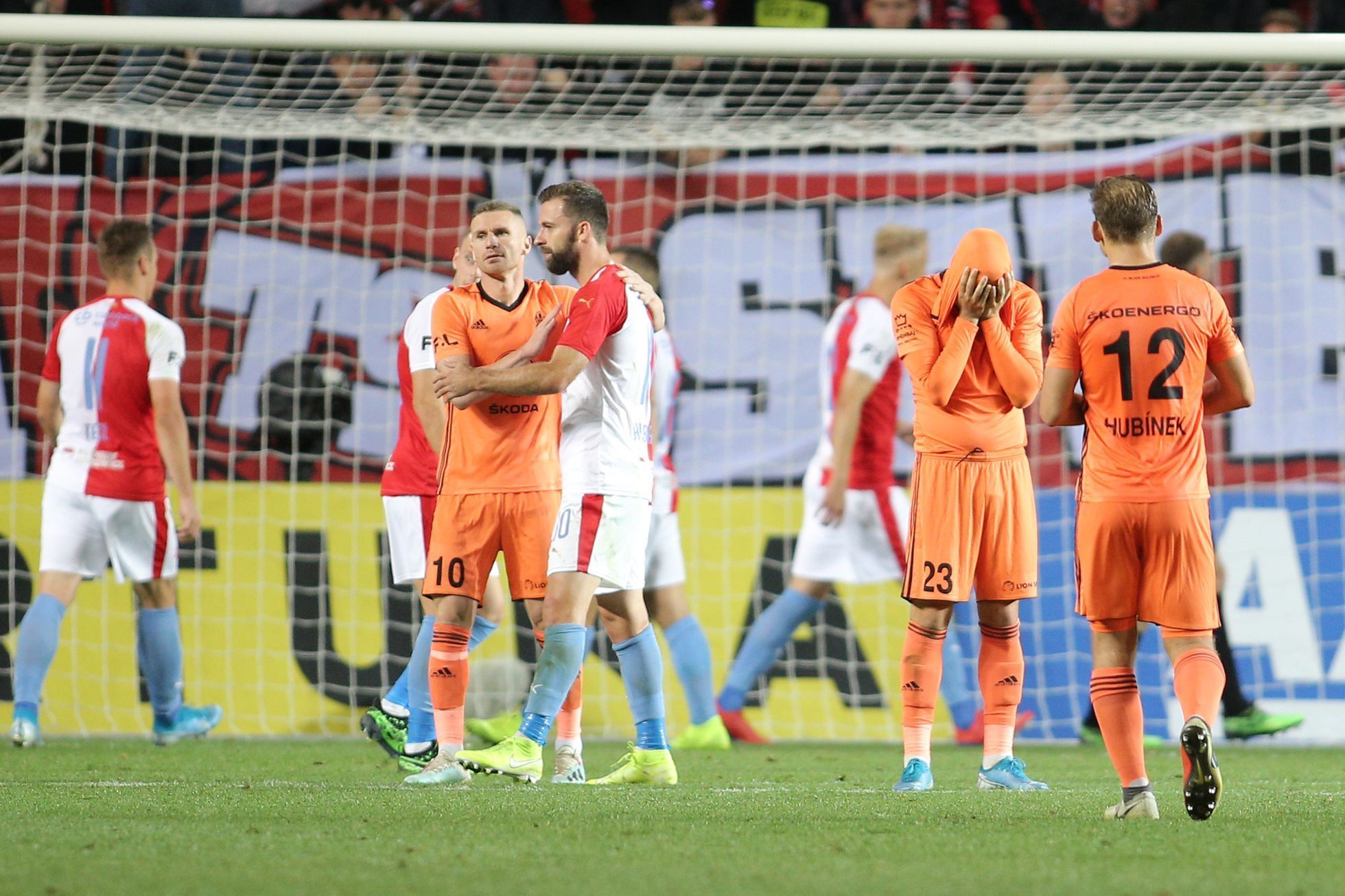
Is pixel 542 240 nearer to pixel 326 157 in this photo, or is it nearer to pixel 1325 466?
pixel 326 157

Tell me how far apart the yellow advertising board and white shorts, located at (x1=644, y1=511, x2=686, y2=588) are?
95 centimetres

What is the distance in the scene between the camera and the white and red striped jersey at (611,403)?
5.21 metres

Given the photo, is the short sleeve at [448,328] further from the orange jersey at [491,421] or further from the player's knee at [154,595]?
the player's knee at [154,595]

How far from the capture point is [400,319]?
8.88 meters

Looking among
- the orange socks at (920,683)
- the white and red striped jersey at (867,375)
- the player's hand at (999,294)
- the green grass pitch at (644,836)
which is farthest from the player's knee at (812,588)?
the player's hand at (999,294)

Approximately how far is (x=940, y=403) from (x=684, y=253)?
4.12 meters

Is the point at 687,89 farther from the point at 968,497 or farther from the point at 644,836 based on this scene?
the point at 644,836

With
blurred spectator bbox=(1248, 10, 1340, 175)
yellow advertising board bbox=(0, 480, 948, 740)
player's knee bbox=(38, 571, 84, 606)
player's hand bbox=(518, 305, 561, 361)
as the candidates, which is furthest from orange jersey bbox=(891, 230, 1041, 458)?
blurred spectator bbox=(1248, 10, 1340, 175)

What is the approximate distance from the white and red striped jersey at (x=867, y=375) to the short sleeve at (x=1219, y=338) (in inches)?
124

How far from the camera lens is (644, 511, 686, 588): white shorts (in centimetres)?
761

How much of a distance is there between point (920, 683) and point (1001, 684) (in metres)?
0.30

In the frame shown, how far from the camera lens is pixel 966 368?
5.24 metres

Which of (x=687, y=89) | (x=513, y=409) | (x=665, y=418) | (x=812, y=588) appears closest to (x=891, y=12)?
(x=687, y=89)

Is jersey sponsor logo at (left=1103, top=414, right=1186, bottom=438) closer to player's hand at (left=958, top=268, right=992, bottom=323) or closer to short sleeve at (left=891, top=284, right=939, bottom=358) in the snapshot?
player's hand at (left=958, top=268, right=992, bottom=323)
